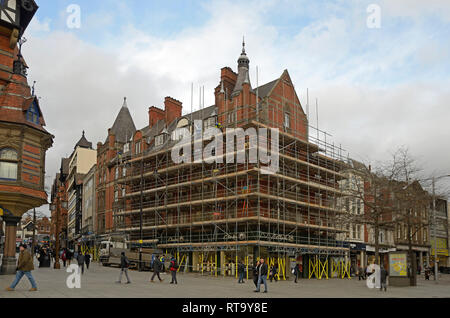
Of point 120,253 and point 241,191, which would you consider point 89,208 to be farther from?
point 241,191

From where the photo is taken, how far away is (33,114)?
27219 mm

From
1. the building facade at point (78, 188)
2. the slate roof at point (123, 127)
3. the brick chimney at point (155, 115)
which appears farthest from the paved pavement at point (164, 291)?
the building facade at point (78, 188)

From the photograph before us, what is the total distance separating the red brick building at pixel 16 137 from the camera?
83.5 ft

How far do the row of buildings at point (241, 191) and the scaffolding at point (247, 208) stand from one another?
100mm

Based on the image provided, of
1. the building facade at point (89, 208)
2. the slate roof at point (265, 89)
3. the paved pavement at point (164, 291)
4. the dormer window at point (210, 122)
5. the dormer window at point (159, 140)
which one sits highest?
the slate roof at point (265, 89)

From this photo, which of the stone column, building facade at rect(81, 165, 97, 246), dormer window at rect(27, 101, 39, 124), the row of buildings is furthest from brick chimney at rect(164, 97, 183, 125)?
the stone column

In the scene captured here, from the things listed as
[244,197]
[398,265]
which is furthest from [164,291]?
[244,197]

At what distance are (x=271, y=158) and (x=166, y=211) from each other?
11512 millimetres

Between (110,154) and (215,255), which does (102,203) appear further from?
(215,255)

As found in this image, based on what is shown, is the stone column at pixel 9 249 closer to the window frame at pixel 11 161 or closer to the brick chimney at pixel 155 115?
the window frame at pixel 11 161

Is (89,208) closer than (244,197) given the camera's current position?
No

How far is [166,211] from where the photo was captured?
4288 cm

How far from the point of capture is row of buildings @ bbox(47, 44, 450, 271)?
123 feet

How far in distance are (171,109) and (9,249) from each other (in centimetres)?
3126
